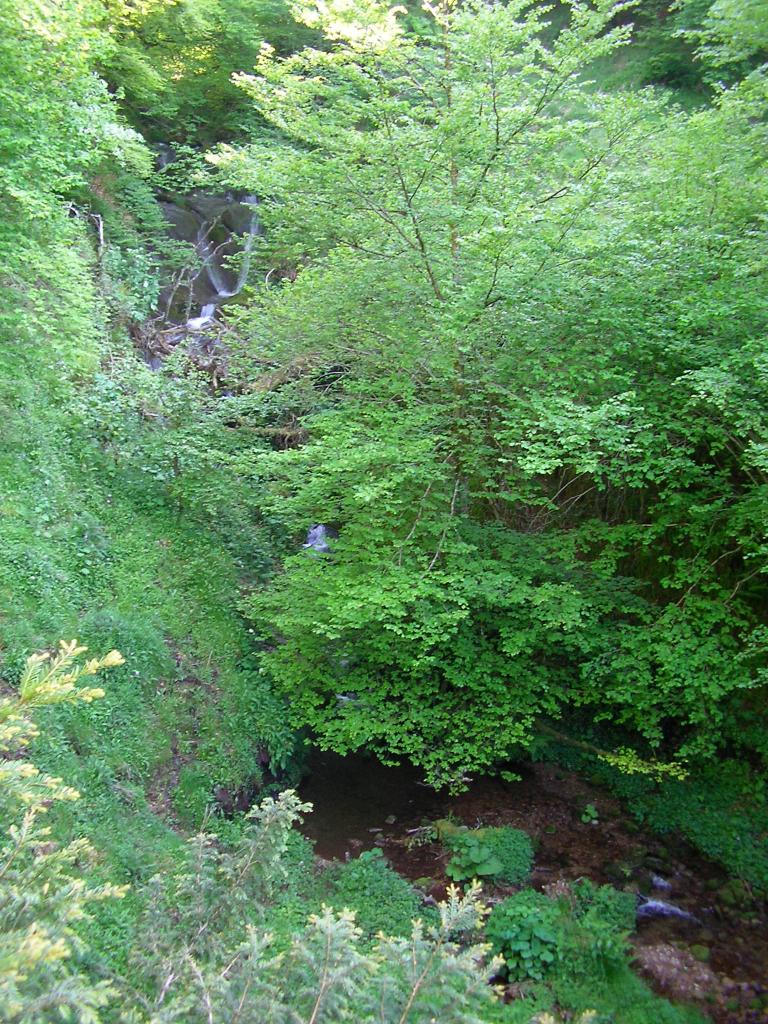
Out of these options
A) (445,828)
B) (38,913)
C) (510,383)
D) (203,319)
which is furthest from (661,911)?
(203,319)

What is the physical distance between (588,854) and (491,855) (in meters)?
1.18

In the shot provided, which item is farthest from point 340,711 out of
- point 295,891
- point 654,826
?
point 654,826

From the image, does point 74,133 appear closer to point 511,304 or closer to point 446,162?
point 446,162

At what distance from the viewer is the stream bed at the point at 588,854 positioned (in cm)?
609

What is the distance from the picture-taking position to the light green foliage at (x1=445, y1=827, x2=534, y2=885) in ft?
Answer: 21.9

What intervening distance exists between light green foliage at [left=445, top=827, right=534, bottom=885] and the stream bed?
15 centimetres

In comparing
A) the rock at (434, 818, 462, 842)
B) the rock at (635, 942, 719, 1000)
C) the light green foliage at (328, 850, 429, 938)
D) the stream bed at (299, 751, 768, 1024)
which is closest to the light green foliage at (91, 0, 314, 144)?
the stream bed at (299, 751, 768, 1024)

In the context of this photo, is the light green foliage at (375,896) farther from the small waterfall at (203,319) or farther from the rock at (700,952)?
the small waterfall at (203,319)

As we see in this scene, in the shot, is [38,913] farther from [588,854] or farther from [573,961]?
[588,854]

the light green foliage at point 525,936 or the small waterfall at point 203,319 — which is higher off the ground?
the small waterfall at point 203,319

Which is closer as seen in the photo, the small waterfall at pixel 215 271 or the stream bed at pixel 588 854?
Answer: the stream bed at pixel 588 854

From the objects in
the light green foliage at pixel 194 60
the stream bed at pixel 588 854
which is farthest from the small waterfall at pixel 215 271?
the stream bed at pixel 588 854

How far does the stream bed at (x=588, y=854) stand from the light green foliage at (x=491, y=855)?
6.0 inches

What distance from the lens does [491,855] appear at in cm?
679
